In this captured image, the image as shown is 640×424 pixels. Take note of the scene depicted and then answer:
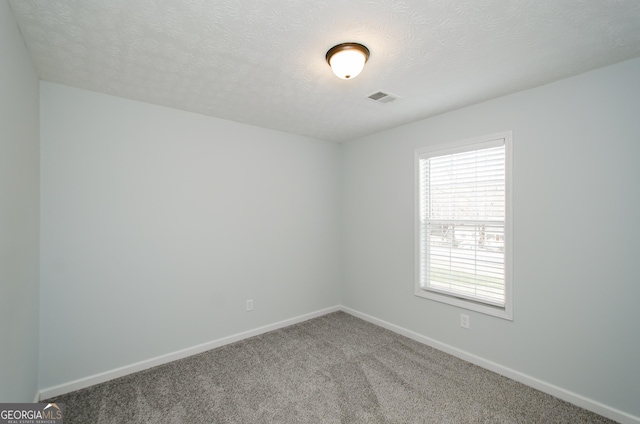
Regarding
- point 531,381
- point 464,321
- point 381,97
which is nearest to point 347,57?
point 381,97

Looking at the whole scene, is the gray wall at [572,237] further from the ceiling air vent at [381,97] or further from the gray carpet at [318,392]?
the ceiling air vent at [381,97]

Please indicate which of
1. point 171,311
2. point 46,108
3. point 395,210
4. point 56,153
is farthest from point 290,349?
point 46,108

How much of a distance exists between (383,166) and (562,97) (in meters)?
1.83

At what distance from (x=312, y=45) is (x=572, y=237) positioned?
242 centimetres

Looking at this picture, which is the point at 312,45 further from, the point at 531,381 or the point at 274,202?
the point at 531,381

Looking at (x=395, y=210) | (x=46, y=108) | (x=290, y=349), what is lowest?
(x=290, y=349)

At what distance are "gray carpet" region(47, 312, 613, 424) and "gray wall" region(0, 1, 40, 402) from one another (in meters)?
0.64

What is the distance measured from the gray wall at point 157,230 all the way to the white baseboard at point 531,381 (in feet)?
5.08

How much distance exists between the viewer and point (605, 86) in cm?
209

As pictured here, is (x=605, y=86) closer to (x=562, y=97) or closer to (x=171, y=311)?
(x=562, y=97)

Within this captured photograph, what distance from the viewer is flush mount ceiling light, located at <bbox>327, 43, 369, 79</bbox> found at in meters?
1.78

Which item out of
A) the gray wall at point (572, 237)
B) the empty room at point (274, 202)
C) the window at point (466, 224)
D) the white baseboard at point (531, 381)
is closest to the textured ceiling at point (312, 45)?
the empty room at point (274, 202)

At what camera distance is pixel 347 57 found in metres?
1.79

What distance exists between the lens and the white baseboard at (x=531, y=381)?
2021mm
